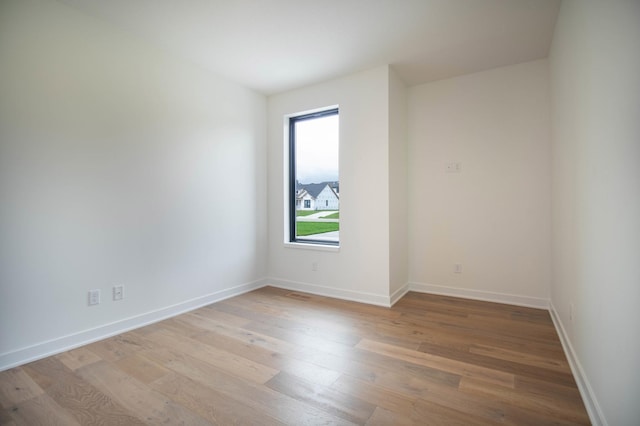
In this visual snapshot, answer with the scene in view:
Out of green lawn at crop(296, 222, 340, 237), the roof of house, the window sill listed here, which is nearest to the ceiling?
the roof of house

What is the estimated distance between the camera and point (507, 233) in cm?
338

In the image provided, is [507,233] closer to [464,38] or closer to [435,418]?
[464,38]

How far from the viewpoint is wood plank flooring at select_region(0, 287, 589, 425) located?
1.61m

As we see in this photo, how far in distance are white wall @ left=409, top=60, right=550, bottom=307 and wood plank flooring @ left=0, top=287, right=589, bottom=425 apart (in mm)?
607

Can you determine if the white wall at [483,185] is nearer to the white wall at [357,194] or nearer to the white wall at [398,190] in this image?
the white wall at [398,190]

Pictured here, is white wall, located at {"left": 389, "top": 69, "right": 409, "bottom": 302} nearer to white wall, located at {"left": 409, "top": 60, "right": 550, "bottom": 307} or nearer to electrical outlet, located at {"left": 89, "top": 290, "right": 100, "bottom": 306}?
white wall, located at {"left": 409, "top": 60, "right": 550, "bottom": 307}

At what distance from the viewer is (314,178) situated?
417cm

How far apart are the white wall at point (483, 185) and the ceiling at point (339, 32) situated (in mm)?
325

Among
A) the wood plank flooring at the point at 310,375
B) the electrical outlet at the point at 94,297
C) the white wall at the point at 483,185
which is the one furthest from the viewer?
the white wall at the point at 483,185

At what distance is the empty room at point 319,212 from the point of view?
1624mm

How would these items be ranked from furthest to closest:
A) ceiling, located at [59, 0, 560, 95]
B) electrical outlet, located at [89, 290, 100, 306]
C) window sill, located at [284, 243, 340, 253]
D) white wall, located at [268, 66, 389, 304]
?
window sill, located at [284, 243, 340, 253]
white wall, located at [268, 66, 389, 304]
electrical outlet, located at [89, 290, 100, 306]
ceiling, located at [59, 0, 560, 95]

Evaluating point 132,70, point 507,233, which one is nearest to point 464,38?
point 507,233

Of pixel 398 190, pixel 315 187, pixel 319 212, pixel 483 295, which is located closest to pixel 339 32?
pixel 398 190

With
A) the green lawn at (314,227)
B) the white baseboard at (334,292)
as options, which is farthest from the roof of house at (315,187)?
the white baseboard at (334,292)
